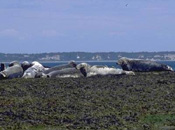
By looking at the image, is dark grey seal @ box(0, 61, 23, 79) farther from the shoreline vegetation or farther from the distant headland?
the distant headland

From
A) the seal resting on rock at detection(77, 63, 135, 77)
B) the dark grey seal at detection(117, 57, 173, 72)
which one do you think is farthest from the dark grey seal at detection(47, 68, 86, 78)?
the dark grey seal at detection(117, 57, 173, 72)

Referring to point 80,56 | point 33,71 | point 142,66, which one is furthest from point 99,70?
point 80,56

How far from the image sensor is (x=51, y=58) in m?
122

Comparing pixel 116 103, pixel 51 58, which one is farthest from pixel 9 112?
pixel 51 58

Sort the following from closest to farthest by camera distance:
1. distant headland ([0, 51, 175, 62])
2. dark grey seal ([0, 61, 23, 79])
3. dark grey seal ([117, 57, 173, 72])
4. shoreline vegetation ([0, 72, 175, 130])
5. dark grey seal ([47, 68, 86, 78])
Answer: shoreline vegetation ([0, 72, 175, 130]) < dark grey seal ([0, 61, 23, 79]) < dark grey seal ([47, 68, 86, 78]) < dark grey seal ([117, 57, 173, 72]) < distant headland ([0, 51, 175, 62])

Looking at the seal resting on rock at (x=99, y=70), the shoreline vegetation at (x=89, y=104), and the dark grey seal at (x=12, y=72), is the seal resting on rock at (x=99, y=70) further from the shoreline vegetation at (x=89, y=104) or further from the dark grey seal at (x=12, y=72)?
the shoreline vegetation at (x=89, y=104)

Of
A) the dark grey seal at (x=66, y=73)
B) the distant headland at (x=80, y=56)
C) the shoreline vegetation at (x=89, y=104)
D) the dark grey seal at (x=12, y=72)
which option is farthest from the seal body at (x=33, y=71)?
the distant headland at (x=80, y=56)

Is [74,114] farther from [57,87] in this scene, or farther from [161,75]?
[161,75]

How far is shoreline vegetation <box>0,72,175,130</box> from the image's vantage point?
45.9 ft

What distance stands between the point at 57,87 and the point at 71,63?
808 centimetres

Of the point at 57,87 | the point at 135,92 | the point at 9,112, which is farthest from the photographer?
the point at 57,87

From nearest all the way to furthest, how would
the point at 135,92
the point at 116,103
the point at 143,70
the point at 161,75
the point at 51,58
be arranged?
the point at 116,103 < the point at 135,92 < the point at 161,75 < the point at 143,70 < the point at 51,58

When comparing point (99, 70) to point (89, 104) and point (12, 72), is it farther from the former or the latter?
point (89, 104)

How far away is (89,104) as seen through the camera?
54.9ft
